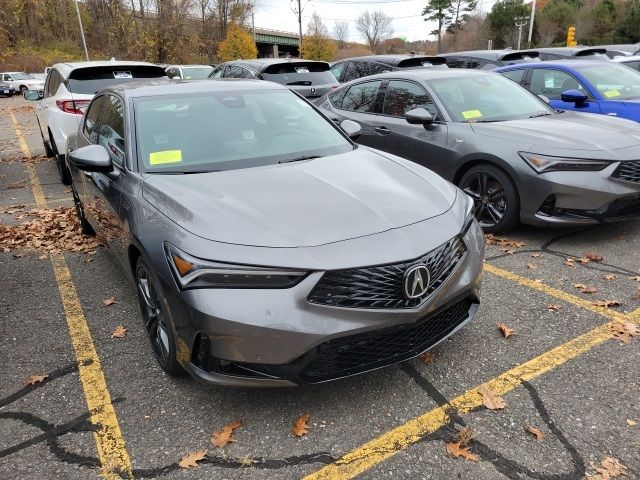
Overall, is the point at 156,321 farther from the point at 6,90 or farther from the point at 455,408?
the point at 6,90

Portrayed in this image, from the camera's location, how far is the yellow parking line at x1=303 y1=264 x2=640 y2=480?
229 centimetres

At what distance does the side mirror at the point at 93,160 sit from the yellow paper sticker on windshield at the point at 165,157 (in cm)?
32

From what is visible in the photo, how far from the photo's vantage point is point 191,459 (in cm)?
234

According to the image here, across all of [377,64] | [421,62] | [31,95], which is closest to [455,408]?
[31,95]

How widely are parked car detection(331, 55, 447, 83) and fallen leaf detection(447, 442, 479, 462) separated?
8.17m

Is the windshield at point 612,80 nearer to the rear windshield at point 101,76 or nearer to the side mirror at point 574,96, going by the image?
the side mirror at point 574,96

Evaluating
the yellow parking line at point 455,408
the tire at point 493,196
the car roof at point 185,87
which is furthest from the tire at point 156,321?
the tire at point 493,196

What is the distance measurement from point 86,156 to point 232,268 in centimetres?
168

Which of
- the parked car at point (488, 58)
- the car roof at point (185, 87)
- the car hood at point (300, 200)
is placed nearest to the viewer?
the car hood at point (300, 200)

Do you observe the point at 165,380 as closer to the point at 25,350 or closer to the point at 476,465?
the point at 25,350

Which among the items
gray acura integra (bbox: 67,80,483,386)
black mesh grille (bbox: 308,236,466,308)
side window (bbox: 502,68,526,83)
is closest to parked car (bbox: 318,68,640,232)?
gray acura integra (bbox: 67,80,483,386)

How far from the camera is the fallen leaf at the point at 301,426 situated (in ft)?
8.14

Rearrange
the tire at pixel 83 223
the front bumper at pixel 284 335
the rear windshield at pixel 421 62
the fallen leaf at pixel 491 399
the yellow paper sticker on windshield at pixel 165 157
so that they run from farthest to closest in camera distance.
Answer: the rear windshield at pixel 421 62
the tire at pixel 83 223
the yellow paper sticker on windshield at pixel 165 157
the fallen leaf at pixel 491 399
the front bumper at pixel 284 335

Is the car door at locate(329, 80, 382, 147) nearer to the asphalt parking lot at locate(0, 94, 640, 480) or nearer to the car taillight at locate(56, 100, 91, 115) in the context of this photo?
the asphalt parking lot at locate(0, 94, 640, 480)
